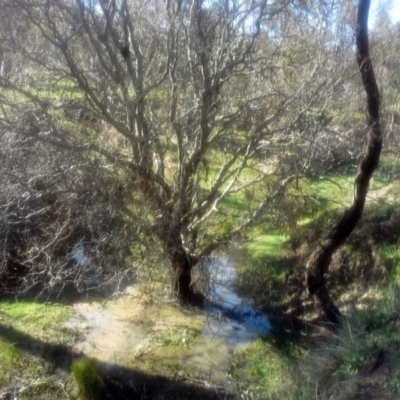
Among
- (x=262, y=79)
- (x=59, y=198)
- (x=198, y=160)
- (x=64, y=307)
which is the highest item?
(x=262, y=79)

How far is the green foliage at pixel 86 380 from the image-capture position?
376 inches

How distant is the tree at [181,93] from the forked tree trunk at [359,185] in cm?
120

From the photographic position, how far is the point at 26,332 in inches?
453

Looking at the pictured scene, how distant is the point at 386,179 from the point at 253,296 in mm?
4266

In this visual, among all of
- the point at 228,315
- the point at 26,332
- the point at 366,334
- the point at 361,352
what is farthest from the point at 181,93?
the point at 361,352

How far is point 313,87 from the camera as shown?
40.1 ft

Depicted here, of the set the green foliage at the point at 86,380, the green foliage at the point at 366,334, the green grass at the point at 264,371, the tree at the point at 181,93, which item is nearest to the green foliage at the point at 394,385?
the green foliage at the point at 366,334

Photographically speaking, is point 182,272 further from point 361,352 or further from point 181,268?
point 361,352

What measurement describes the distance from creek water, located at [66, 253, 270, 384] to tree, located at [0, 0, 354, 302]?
64cm

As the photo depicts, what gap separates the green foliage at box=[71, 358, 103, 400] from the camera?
9.54 m

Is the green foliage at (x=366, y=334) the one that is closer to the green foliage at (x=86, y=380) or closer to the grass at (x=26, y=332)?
the green foliage at (x=86, y=380)

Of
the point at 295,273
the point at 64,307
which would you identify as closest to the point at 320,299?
the point at 295,273

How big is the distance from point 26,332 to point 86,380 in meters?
2.42

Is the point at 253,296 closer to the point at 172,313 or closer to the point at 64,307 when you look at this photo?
the point at 172,313
